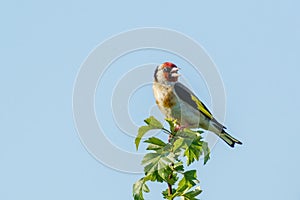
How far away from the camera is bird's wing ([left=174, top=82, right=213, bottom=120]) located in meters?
5.50

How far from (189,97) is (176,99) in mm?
154

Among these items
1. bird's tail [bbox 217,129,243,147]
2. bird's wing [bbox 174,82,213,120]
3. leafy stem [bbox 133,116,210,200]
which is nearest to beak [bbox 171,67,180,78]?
bird's wing [bbox 174,82,213,120]

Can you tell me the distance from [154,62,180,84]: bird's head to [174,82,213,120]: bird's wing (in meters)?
0.11

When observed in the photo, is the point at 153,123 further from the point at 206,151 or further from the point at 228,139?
the point at 228,139

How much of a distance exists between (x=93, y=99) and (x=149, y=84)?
1.29m

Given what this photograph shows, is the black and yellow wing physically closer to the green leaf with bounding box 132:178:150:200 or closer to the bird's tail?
the bird's tail

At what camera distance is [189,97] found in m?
5.61

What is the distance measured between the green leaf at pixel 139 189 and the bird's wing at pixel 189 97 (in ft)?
6.24

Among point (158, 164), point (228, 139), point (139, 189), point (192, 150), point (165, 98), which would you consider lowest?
point (139, 189)

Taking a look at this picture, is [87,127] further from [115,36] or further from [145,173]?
[115,36]

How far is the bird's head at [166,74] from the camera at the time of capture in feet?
18.0

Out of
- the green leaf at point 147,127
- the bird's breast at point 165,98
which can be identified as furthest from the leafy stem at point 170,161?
the bird's breast at point 165,98

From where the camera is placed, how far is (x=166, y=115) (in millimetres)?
5258

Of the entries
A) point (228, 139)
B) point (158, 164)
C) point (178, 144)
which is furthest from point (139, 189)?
point (228, 139)
